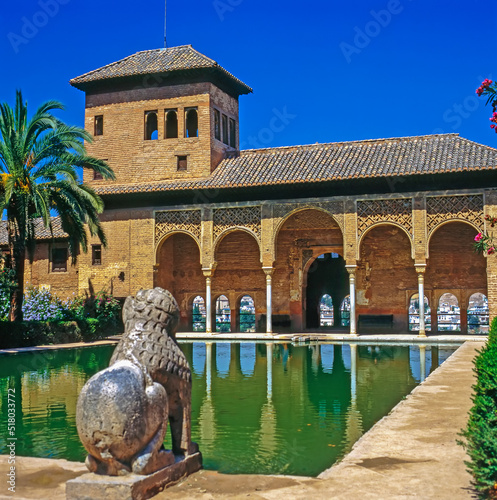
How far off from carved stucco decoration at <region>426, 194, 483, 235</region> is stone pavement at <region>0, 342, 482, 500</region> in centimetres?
1646

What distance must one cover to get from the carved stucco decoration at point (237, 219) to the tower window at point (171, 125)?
450 centimetres

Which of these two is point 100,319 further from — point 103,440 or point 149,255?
point 103,440

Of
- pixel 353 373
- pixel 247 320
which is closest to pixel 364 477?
pixel 353 373

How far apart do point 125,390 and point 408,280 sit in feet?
75.0

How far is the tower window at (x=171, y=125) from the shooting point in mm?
27000

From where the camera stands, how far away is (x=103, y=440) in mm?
→ 4145

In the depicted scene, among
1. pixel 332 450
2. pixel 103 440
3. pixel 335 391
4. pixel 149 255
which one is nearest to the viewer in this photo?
pixel 103 440

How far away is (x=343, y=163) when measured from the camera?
79.4ft

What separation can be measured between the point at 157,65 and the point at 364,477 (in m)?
24.2

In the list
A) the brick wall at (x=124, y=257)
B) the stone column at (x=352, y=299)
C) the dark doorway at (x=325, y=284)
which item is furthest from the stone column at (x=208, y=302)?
the stone column at (x=352, y=299)

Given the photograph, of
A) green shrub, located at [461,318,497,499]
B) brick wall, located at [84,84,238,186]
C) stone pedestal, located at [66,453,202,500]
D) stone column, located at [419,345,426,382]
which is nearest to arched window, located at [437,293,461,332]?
stone column, located at [419,345,426,382]

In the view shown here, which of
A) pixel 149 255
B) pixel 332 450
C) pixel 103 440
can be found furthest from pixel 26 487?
pixel 149 255

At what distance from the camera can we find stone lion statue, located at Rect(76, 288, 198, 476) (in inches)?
163

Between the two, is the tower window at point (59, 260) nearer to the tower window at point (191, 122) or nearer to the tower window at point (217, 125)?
the tower window at point (191, 122)
